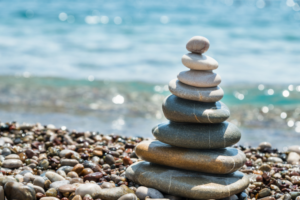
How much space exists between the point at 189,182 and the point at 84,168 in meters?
1.53

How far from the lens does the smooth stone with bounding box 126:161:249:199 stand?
12.3 feet

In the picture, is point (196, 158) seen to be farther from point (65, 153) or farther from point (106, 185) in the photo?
point (65, 153)

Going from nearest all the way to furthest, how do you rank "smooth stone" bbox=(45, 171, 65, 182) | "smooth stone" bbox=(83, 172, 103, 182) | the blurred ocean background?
"smooth stone" bbox=(45, 171, 65, 182), "smooth stone" bbox=(83, 172, 103, 182), the blurred ocean background

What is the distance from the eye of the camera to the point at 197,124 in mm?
4059

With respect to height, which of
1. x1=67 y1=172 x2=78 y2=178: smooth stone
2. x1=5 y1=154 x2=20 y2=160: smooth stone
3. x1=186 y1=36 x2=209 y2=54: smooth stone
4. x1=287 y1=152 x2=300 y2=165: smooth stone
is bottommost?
x1=67 y1=172 x2=78 y2=178: smooth stone

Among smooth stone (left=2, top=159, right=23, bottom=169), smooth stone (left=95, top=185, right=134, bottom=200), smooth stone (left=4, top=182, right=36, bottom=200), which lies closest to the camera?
smooth stone (left=4, top=182, right=36, bottom=200)

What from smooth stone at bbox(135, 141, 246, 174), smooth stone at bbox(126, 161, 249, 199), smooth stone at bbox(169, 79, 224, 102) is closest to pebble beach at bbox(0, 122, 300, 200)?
smooth stone at bbox(126, 161, 249, 199)

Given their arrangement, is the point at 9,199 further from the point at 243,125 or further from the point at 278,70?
the point at 278,70

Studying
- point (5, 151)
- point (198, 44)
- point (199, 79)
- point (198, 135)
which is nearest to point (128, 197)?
point (198, 135)

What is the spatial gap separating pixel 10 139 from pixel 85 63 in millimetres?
7579

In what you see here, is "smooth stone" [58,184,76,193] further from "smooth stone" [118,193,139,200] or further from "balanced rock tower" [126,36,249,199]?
"balanced rock tower" [126,36,249,199]

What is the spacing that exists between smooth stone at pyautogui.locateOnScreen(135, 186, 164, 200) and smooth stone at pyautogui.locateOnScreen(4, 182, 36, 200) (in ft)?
3.67

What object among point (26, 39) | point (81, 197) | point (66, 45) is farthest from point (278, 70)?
point (26, 39)

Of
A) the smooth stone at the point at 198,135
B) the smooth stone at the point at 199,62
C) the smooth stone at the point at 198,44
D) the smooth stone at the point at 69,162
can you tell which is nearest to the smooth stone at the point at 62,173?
the smooth stone at the point at 69,162
